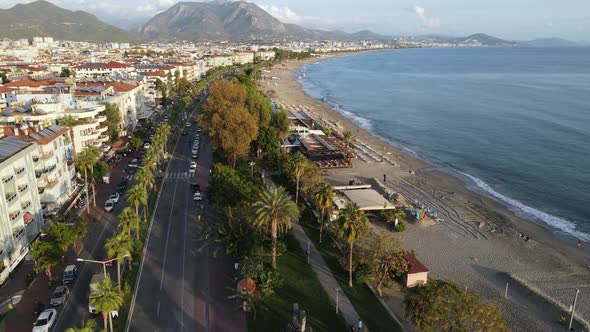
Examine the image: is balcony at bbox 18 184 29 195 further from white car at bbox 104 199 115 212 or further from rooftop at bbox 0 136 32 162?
white car at bbox 104 199 115 212

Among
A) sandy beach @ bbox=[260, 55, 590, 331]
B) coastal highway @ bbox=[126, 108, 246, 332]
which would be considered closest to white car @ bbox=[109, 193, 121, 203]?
coastal highway @ bbox=[126, 108, 246, 332]

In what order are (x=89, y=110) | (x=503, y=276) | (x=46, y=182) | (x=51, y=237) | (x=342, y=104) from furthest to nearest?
(x=342, y=104)
(x=89, y=110)
(x=46, y=182)
(x=503, y=276)
(x=51, y=237)

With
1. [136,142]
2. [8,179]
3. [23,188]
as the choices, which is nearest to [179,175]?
[136,142]

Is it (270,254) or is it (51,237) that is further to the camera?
(270,254)

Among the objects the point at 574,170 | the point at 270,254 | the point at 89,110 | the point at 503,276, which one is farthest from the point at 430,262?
the point at 89,110

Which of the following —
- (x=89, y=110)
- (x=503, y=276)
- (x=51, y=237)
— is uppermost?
(x=89, y=110)

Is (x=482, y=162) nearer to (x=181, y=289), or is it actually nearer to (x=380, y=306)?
(x=380, y=306)

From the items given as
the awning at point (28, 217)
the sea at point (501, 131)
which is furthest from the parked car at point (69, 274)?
the sea at point (501, 131)
